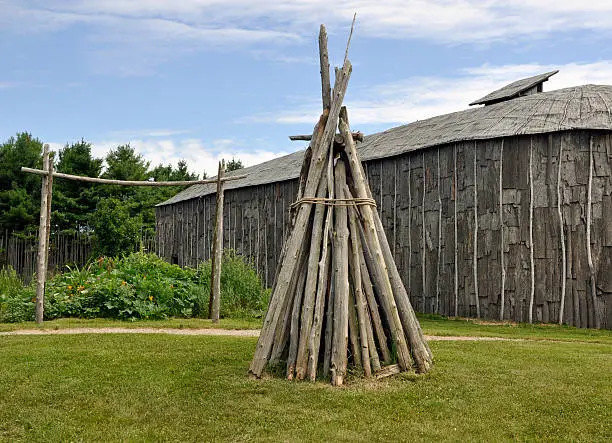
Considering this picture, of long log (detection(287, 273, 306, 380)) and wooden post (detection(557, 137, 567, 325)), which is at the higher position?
wooden post (detection(557, 137, 567, 325))

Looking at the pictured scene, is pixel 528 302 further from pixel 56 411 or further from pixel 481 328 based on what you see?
pixel 56 411

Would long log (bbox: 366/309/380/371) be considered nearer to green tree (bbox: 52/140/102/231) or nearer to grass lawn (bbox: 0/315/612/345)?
grass lawn (bbox: 0/315/612/345)

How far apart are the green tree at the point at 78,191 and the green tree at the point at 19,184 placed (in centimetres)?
118

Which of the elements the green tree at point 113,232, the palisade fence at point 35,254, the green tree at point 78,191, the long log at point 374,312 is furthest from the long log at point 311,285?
the green tree at point 78,191

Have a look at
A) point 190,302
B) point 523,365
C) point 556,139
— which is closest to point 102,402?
point 523,365

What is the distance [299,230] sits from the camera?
7.30 m

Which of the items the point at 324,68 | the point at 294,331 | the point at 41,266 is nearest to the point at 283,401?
the point at 294,331

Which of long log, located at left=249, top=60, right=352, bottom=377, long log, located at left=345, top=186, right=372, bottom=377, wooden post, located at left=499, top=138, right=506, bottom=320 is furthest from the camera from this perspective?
wooden post, located at left=499, top=138, right=506, bottom=320

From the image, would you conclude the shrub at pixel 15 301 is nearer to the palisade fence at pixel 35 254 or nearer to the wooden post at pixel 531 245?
the wooden post at pixel 531 245

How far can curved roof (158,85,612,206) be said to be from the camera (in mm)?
14859

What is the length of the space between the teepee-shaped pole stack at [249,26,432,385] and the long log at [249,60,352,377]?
0.03 ft

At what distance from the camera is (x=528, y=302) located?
48.0 feet

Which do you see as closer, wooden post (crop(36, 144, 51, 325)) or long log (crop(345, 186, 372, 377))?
long log (crop(345, 186, 372, 377))

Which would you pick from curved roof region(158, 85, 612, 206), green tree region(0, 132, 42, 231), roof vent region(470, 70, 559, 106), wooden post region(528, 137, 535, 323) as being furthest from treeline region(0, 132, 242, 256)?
wooden post region(528, 137, 535, 323)
